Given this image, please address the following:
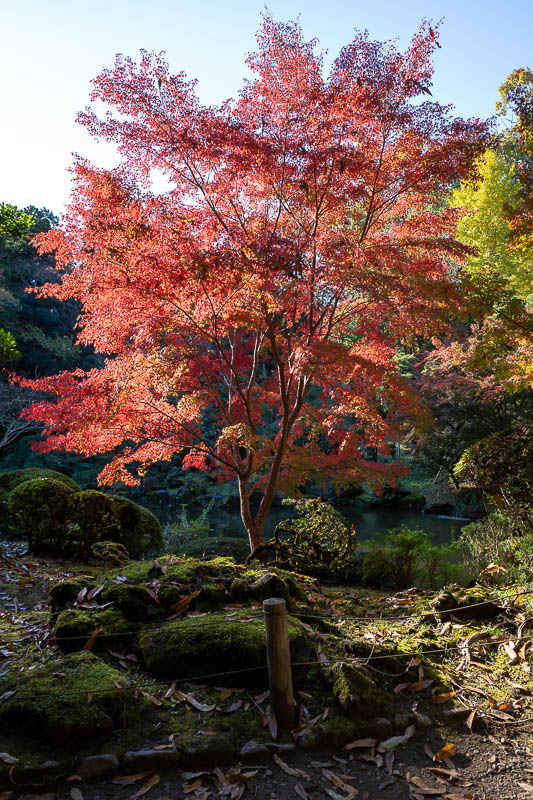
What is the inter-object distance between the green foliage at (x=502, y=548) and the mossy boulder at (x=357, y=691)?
2509 millimetres

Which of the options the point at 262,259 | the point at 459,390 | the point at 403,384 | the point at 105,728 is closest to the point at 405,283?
the point at 403,384

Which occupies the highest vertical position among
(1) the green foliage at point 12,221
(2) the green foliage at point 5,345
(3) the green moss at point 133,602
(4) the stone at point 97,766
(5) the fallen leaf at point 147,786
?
(1) the green foliage at point 12,221

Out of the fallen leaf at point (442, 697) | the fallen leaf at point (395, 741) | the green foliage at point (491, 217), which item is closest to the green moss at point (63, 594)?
the fallen leaf at point (395, 741)

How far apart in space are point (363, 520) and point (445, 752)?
14925mm

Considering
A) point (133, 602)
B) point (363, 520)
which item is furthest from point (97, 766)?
point (363, 520)

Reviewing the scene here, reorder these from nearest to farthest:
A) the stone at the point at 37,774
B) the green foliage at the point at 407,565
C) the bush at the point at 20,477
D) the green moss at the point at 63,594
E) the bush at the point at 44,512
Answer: the stone at the point at 37,774, the green moss at the point at 63,594, the green foliage at the point at 407,565, the bush at the point at 44,512, the bush at the point at 20,477

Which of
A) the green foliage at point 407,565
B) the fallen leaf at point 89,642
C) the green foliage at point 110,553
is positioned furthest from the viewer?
the green foliage at point 407,565

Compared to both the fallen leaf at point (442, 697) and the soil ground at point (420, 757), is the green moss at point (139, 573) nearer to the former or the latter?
the soil ground at point (420, 757)

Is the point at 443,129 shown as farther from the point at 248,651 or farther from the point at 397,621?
the point at 248,651

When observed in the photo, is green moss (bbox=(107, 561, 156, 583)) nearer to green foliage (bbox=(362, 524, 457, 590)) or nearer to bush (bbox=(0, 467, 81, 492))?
green foliage (bbox=(362, 524, 457, 590))

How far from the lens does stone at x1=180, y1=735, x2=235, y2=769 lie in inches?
98.9

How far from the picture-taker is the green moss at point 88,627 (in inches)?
131

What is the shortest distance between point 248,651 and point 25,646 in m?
1.63

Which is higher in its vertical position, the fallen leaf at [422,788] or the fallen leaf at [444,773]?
the fallen leaf at [422,788]
